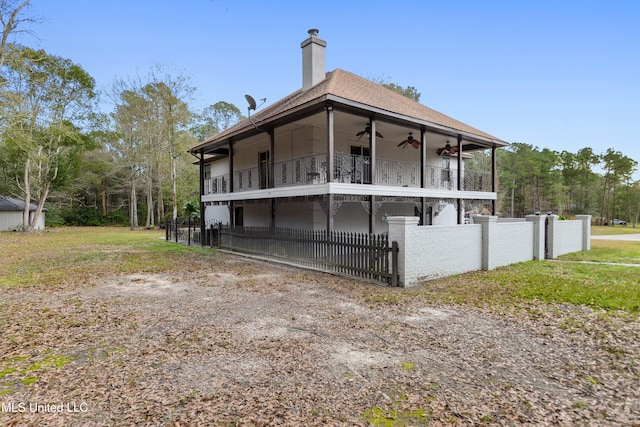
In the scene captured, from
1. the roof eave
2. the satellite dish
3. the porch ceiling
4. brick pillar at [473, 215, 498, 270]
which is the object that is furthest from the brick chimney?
brick pillar at [473, 215, 498, 270]

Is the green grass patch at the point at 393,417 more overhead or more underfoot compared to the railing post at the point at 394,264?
more underfoot

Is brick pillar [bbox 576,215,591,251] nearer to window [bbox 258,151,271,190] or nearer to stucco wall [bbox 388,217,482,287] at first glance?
stucco wall [bbox 388,217,482,287]

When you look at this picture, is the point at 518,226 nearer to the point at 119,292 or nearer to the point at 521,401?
the point at 521,401

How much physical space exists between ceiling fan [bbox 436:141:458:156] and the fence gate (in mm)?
11837

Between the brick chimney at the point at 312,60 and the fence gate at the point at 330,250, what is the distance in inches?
289

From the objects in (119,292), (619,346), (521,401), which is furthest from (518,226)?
(119,292)

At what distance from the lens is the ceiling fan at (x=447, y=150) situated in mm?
18881

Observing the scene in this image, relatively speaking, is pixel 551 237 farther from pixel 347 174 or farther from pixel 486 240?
pixel 347 174

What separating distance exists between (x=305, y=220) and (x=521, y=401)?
40.5ft

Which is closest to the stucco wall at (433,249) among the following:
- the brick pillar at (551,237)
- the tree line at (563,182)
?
the brick pillar at (551,237)

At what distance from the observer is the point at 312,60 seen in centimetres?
1487

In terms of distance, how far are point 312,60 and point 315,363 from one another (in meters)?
14.1

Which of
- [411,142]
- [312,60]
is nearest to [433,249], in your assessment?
[411,142]

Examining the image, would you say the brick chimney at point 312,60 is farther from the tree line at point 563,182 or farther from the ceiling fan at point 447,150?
the tree line at point 563,182
